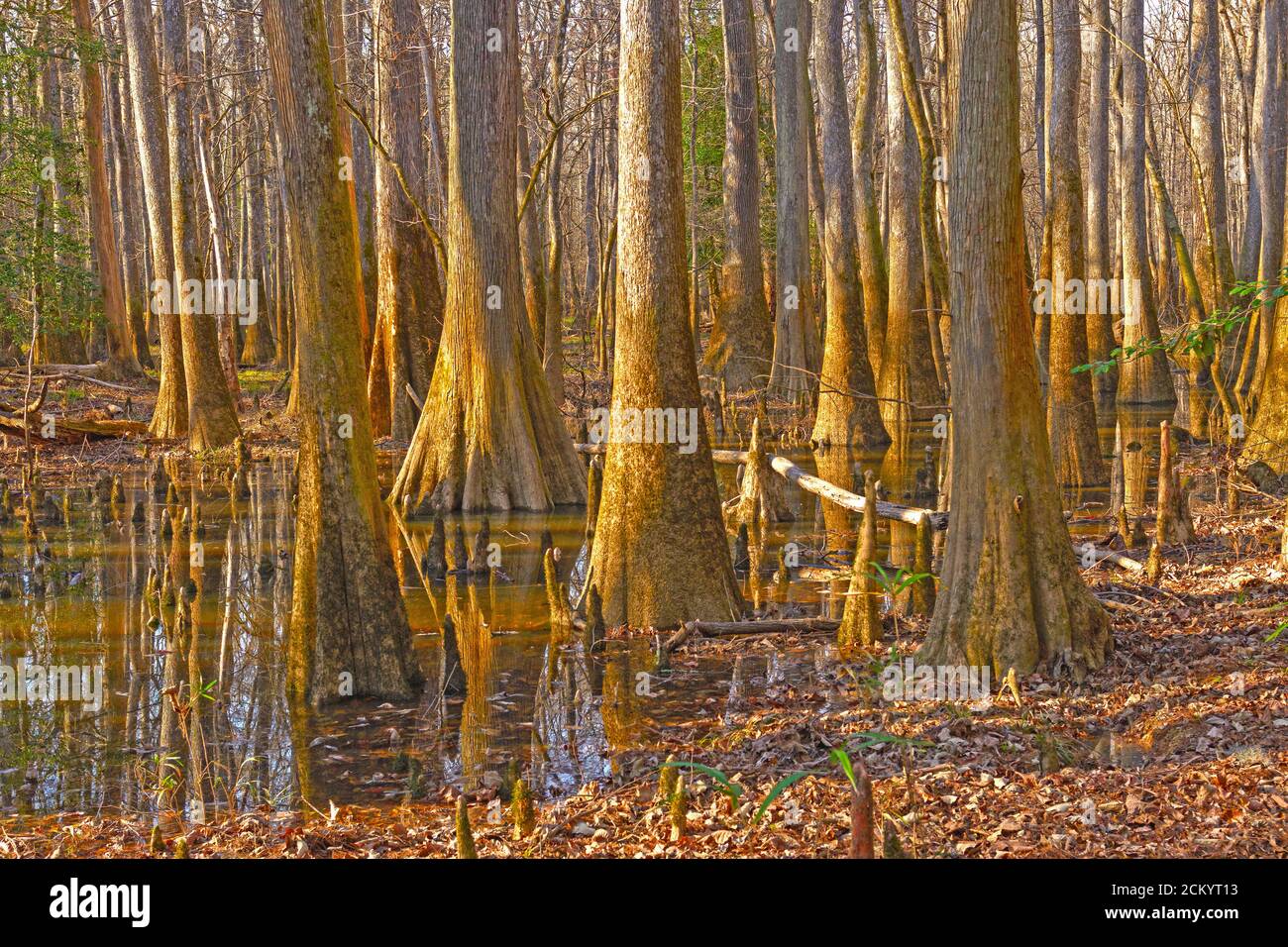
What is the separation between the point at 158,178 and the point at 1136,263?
14690 millimetres

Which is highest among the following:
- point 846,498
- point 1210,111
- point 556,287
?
point 1210,111

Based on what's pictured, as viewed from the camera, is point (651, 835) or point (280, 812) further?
point (280, 812)

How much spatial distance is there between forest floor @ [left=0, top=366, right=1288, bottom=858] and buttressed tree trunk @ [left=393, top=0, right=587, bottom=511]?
21.0 feet

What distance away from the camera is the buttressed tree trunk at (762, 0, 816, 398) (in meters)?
20.0

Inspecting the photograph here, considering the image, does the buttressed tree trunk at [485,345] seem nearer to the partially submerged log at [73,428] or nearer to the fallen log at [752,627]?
the fallen log at [752,627]

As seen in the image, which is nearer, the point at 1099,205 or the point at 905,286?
the point at 905,286

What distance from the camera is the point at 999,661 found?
21.3 ft

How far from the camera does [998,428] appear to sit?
21.7 ft

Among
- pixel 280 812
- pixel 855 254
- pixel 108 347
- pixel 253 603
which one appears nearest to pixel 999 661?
pixel 280 812

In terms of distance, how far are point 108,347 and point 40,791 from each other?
865 inches

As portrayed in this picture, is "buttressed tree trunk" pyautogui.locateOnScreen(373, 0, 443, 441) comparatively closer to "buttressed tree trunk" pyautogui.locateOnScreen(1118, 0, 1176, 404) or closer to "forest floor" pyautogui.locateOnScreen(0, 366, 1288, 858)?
"buttressed tree trunk" pyautogui.locateOnScreen(1118, 0, 1176, 404)

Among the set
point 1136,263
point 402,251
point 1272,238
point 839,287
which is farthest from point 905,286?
point 402,251

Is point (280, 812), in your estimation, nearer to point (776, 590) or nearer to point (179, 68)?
point (776, 590)

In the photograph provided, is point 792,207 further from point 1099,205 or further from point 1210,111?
point 1210,111
